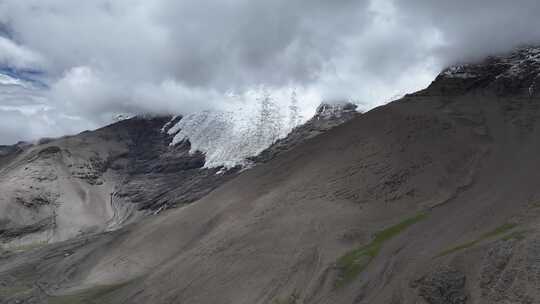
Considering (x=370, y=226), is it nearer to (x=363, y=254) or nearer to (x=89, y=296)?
(x=363, y=254)

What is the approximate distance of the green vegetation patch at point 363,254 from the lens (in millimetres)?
92875

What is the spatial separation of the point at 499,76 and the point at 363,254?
101 metres

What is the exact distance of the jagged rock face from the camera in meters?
164

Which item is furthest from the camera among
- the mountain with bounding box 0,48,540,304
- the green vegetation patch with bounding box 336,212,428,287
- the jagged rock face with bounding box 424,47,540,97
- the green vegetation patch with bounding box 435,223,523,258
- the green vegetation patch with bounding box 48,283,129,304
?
the jagged rock face with bounding box 424,47,540,97

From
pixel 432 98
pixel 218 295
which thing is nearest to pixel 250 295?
pixel 218 295

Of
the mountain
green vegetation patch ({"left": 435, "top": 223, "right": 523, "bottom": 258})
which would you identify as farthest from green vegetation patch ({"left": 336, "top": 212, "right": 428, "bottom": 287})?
green vegetation patch ({"left": 435, "top": 223, "right": 523, "bottom": 258})

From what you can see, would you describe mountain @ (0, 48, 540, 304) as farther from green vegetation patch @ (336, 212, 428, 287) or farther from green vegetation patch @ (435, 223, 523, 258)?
green vegetation patch @ (435, 223, 523, 258)

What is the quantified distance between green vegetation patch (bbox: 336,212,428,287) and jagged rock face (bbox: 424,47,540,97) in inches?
2978

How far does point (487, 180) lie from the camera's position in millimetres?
119938

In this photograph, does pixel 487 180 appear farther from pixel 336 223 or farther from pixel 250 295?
pixel 250 295

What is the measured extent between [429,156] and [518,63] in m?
65.5

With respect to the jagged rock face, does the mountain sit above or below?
below

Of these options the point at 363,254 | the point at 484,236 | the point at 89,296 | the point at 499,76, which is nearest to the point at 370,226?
the point at 363,254

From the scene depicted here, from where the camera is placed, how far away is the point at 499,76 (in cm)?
17112
